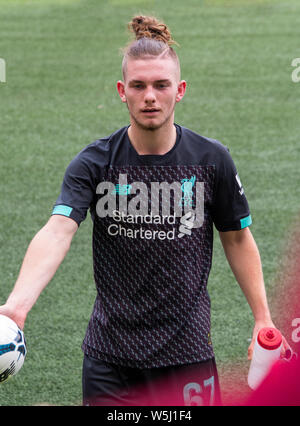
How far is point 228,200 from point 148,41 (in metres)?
0.75

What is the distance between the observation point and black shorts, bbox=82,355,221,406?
11.1 feet

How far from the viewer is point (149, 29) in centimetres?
344

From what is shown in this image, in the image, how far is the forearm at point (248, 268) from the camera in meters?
3.46

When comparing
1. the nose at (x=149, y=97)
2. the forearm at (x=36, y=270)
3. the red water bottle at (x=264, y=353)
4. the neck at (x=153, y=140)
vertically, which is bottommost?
the red water bottle at (x=264, y=353)

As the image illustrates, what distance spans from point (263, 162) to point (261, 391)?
616 centimetres

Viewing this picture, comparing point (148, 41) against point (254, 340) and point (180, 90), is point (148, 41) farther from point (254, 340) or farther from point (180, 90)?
point (254, 340)

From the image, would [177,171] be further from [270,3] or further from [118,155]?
[270,3]

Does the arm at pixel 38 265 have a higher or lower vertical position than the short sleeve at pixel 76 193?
lower

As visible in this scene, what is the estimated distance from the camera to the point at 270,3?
16.8 m

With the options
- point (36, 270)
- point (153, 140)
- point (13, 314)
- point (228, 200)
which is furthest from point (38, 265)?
point (228, 200)

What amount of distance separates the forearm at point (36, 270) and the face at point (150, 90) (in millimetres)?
586

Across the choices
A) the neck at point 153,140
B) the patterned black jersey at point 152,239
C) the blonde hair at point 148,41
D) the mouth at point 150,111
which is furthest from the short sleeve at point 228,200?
→ the blonde hair at point 148,41

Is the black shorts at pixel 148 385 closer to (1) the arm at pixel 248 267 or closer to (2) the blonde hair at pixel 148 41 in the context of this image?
(1) the arm at pixel 248 267

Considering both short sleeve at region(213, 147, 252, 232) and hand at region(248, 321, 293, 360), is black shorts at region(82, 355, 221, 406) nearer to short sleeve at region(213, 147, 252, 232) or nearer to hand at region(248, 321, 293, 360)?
hand at region(248, 321, 293, 360)
